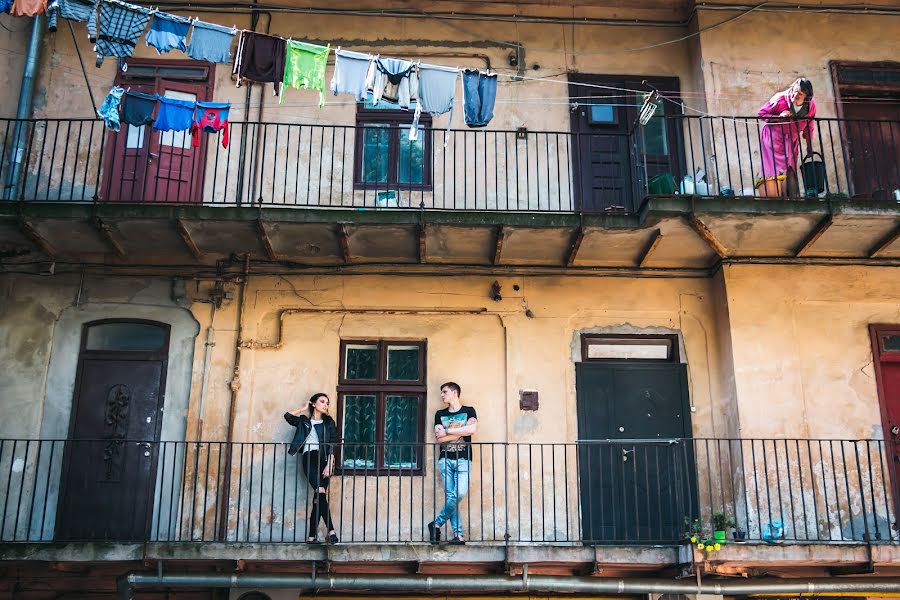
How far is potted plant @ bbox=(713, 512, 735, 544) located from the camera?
35.9 feet

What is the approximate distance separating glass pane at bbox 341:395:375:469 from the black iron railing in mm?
45

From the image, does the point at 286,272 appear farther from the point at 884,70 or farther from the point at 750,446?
the point at 884,70

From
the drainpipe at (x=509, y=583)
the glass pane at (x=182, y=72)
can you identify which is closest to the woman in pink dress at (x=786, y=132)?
the drainpipe at (x=509, y=583)

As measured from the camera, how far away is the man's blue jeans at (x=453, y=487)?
1121 centimetres

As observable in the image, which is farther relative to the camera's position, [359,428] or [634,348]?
[634,348]

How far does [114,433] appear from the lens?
12.1 meters

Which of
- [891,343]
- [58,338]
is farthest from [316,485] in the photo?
[891,343]

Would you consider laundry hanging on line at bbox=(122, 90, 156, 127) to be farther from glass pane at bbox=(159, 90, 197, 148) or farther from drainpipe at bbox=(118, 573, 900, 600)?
drainpipe at bbox=(118, 573, 900, 600)

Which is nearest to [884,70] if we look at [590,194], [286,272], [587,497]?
[590,194]

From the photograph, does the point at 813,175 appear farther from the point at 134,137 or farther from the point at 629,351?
the point at 134,137

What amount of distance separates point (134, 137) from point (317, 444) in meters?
4.88

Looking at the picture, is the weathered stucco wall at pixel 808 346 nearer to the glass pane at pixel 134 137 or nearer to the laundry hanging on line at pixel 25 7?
the glass pane at pixel 134 137

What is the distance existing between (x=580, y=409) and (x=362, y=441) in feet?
Answer: 9.06

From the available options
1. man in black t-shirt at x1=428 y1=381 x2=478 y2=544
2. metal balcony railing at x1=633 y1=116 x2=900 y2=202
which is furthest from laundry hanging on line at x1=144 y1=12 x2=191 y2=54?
metal balcony railing at x1=633 y1=116 x2=900 y2=202
